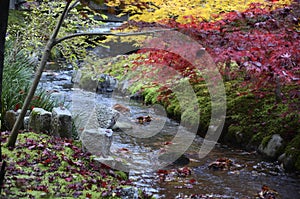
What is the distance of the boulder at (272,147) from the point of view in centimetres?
685

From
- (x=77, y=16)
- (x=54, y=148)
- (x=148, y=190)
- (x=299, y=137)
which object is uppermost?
(x=77, y=16)

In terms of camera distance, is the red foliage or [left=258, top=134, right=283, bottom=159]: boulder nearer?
the red foliage

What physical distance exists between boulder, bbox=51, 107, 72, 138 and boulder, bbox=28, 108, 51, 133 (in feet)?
0.31

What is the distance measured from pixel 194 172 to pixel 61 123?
2.20 metres

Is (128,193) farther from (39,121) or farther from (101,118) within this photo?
(101,118)

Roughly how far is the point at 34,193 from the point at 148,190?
1983mm

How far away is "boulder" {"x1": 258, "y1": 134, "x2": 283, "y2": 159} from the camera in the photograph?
685cm

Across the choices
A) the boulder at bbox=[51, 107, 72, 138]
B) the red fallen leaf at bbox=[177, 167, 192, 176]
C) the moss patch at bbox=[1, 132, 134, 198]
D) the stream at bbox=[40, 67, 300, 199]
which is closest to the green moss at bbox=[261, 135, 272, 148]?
the stream at bbox=[40, 67, 300, 199]

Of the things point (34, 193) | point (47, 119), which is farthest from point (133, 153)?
point (34, 193)

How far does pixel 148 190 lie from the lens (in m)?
5.25

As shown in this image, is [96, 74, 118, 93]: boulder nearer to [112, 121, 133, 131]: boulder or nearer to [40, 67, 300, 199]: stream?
[112, 121, 133, 131]: boulder

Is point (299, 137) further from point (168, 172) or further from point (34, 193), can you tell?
point (34, 193)

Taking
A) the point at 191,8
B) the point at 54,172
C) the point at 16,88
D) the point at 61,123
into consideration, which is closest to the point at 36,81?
the point at 54,172

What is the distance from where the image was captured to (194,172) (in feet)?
20.3
